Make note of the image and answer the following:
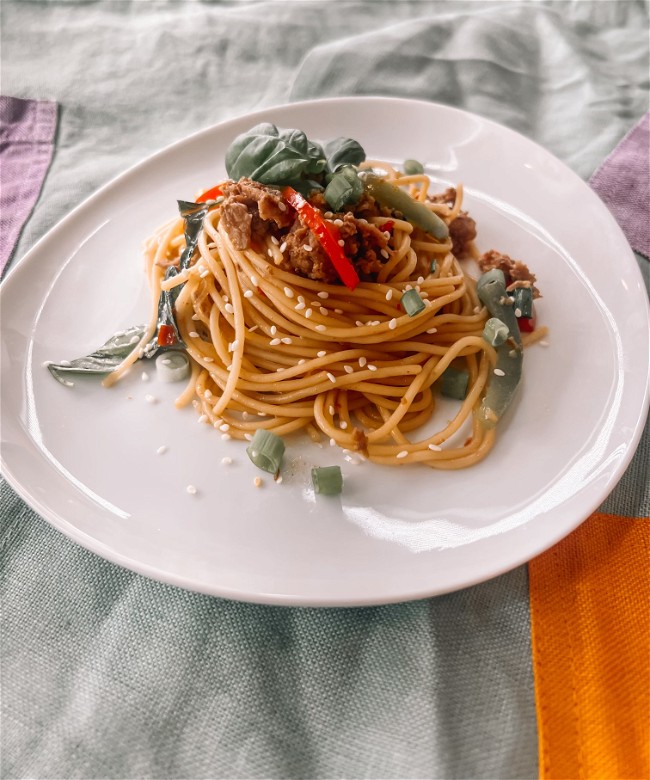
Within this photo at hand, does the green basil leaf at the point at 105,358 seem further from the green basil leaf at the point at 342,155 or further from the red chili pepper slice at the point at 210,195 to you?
the green basil leaf at the point at 342,155

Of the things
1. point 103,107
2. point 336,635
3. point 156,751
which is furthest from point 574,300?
point 103,107

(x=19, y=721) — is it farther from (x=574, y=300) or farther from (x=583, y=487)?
(x=574, y=300)

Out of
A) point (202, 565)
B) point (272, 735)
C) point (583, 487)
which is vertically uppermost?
point (583, 487)

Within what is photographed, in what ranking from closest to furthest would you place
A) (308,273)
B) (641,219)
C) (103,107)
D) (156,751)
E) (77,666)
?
(156,751), (77,666), (308,273), (641,219), (103,107)

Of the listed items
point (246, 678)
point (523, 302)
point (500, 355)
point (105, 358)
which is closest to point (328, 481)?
point (246, 678)

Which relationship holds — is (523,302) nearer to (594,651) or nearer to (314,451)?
(314,451)

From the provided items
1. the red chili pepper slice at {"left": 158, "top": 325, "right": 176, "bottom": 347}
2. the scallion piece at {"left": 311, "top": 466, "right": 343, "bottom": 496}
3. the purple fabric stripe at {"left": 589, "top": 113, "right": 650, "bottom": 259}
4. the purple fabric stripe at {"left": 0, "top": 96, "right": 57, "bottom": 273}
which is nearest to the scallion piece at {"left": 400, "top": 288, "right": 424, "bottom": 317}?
the scallion piece at {"left": 311, "top": 466, "right": 343, "bottom": 496}
